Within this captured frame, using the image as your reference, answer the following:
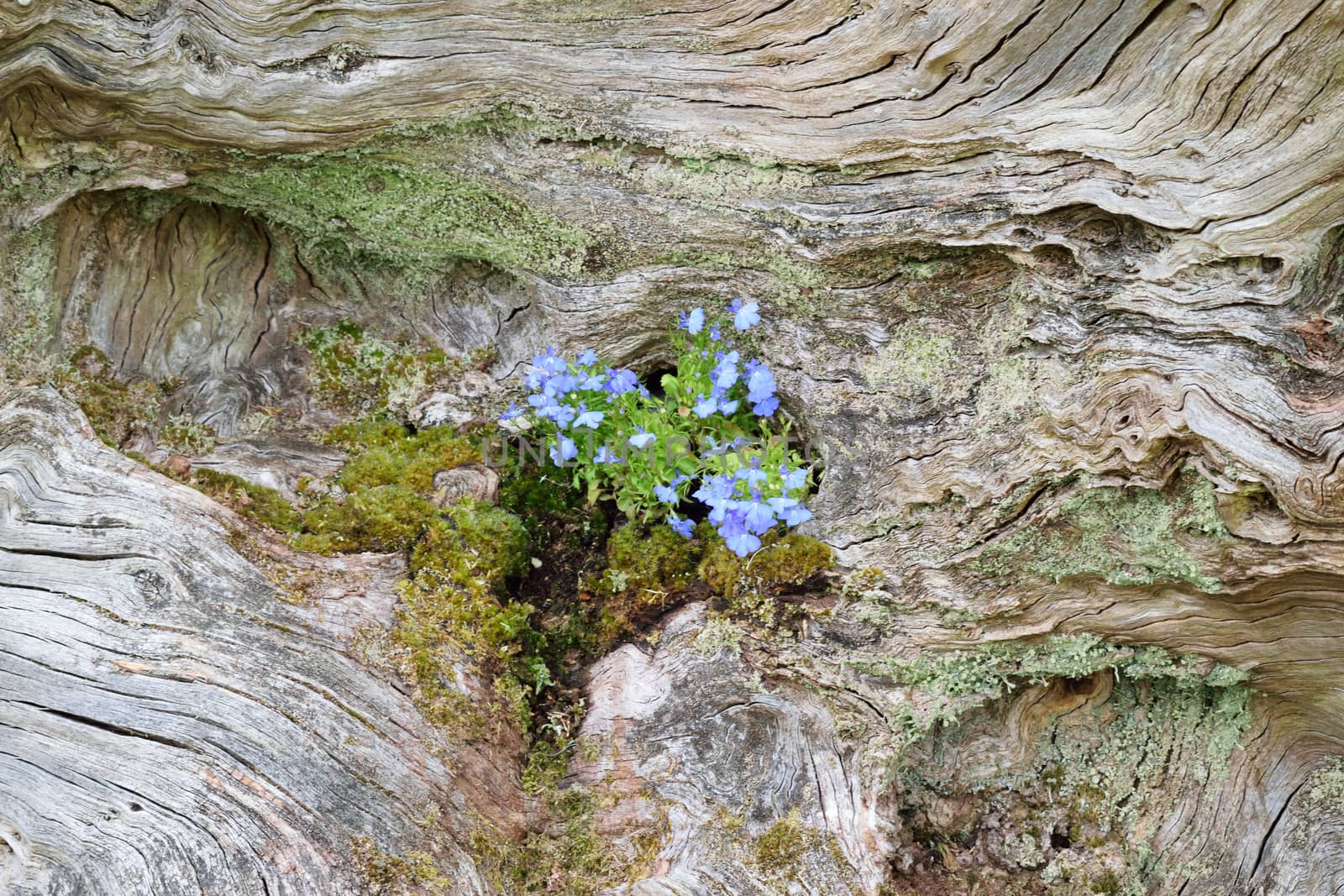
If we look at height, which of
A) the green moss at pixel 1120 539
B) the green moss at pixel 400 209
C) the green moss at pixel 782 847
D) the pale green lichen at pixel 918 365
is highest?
the green moss at pixel 400 209

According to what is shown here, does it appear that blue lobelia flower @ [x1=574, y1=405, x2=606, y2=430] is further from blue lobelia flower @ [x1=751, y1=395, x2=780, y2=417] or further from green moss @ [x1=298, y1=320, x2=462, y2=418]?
green moss @ [x1=298, y1=320, x2=462, y2=418]

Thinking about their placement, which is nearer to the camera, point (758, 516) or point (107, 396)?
point (758, 516)

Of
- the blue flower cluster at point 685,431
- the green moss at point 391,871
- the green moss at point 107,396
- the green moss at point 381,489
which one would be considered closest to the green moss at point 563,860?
the green moss at point 391,871

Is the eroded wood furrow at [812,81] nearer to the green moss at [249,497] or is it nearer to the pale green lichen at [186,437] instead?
the pale green lichen at [186,437]

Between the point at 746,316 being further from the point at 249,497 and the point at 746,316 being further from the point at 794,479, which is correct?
the point at 249,497

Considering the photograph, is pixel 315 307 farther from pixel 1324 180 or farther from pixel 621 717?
pixel 1324 180

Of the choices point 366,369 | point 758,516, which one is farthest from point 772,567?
point 366,369

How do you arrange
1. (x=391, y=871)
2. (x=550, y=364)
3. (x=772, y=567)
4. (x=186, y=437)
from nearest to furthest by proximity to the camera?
(x=391, y=871)
(x=772, y=567)
(x=550, y=364)
(x=186, y=437)

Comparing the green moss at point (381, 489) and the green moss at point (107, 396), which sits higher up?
the green moss at point (107, 396)
